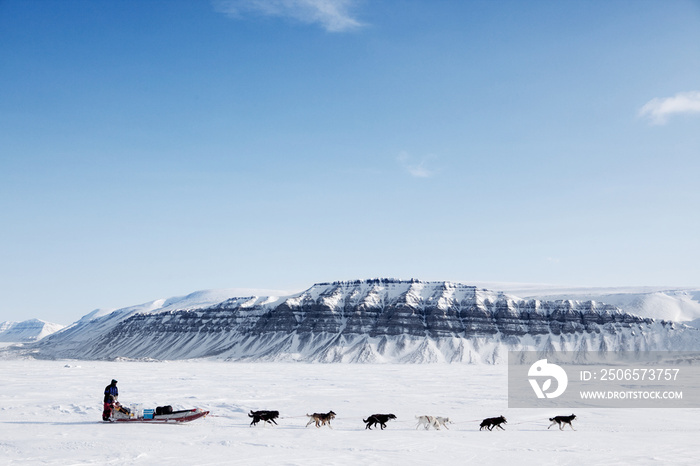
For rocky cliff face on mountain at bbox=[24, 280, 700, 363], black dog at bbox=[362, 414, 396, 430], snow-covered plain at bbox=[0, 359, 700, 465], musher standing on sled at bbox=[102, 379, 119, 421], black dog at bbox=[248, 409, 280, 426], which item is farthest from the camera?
rocky cliff face on mountain at bbox=[24, 280, 700, 363]

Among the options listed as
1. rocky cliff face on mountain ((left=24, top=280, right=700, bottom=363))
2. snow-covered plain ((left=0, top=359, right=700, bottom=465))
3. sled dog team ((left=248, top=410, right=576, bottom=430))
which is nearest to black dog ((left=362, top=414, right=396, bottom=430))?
sled dog team ((left=248, top=410, right=576, bottom=430))

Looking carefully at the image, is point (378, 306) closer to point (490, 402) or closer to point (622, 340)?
point (622, 340)

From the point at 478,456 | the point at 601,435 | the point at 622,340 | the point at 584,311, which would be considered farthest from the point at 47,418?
the point at 584,311

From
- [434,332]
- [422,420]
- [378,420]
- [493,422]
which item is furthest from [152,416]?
[434,332]

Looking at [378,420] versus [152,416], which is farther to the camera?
[152,416]

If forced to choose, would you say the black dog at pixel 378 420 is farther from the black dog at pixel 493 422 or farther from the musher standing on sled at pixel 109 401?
the musher standing on sled at pixel 109 401

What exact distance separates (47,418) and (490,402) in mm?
26409

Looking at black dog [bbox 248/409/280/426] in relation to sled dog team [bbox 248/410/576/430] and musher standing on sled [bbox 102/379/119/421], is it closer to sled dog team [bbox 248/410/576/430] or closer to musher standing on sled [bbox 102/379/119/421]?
sled dog team [bbox 248/410/576/430]


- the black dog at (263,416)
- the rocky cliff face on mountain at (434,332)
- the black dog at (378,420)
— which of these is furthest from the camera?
the rocky cliff face on mountain at (434,332)

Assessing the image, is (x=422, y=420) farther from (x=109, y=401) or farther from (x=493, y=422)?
(x=109, y=401)

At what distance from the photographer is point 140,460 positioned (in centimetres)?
1648

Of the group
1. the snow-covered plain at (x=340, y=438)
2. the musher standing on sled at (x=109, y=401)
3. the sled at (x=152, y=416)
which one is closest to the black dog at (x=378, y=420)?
the snow-covered plain at (x=340, y=438)

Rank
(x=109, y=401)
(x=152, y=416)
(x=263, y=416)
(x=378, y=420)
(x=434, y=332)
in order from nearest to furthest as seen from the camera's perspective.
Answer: (x=378, y=420) → (x=263, y=416) → (x=109, y=401) → (x=152, y=416) → (x=434, y=332)

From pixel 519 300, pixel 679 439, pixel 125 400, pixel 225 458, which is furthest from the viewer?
pixel 519 300
